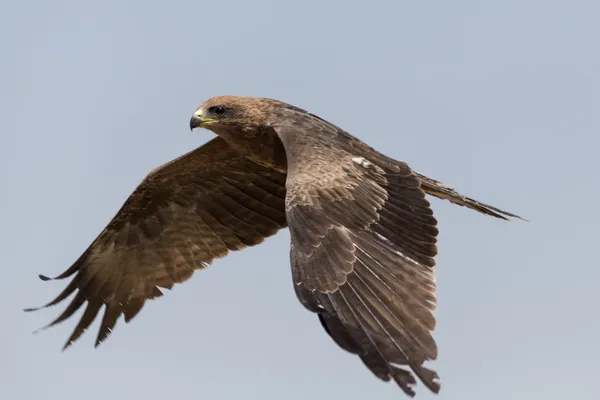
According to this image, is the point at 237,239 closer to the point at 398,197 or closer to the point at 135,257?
the point at 135,257

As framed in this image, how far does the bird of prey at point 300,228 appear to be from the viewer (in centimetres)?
980

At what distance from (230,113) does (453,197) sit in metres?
2.37

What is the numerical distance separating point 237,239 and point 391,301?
4.57 metres

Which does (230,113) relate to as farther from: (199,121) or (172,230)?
(172,230)

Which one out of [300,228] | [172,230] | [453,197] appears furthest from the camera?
[172,230]

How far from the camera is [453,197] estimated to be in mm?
12719

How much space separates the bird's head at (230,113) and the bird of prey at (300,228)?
0.04 feet

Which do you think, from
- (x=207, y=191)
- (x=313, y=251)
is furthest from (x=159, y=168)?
(x=313, y=251)

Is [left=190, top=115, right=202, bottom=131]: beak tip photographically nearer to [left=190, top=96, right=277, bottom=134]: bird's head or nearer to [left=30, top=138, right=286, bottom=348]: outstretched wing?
[left=190, top=96, right=277, bottom=134]: bird's head

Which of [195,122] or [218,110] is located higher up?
[218,110]

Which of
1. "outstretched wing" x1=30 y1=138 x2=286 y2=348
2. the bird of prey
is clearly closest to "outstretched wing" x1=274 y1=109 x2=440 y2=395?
the bird of prey

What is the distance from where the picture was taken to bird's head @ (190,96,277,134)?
42.5ft

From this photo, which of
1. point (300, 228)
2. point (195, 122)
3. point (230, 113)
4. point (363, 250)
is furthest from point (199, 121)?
point (363, 250)

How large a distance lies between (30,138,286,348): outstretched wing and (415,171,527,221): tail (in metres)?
1.99
